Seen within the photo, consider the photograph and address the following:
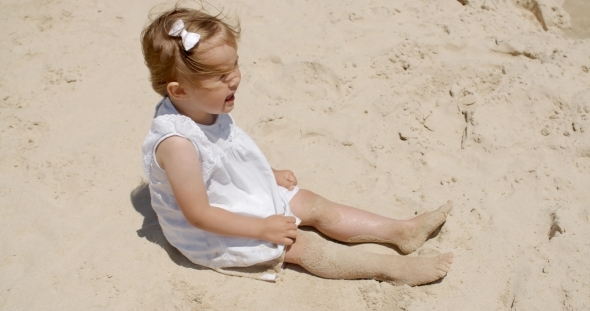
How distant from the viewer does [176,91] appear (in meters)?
2.09

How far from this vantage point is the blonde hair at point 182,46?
1982mm

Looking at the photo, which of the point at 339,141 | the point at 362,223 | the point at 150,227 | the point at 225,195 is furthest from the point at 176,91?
the point at 339,141

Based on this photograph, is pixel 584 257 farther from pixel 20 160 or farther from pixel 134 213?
pixel 20 160

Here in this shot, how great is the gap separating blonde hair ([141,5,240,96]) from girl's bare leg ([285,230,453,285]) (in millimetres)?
863

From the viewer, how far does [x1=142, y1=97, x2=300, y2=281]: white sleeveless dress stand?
7.33ft

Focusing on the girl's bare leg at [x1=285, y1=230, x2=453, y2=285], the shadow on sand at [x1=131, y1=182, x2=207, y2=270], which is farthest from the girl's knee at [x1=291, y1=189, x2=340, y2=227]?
the shadow on sand at [x1=131, y1=182, x2=207, y2=270]

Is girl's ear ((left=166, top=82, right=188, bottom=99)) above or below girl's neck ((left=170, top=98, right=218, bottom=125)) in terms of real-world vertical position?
above

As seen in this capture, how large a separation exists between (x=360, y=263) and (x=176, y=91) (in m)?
1.04

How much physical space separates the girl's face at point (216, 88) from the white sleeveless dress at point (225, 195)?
10 centimetres

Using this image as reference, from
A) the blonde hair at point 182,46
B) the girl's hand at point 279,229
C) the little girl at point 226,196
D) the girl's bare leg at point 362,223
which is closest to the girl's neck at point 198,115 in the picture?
the little girl at point 226,196

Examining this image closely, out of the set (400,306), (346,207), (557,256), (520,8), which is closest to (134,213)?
(346,207)

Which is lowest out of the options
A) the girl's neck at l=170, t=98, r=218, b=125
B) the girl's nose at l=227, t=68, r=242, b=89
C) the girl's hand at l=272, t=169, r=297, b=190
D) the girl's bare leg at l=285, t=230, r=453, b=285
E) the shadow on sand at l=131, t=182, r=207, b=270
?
the shadow on sand at l=131, t=182, r=207, b=270

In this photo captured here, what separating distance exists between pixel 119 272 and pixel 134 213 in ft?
1.23

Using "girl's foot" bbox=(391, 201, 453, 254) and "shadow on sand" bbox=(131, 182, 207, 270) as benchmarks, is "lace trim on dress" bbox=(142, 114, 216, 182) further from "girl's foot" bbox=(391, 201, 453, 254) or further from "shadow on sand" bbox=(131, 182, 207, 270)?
"girl's foot" bbox=(391, 201, 453, 254)
